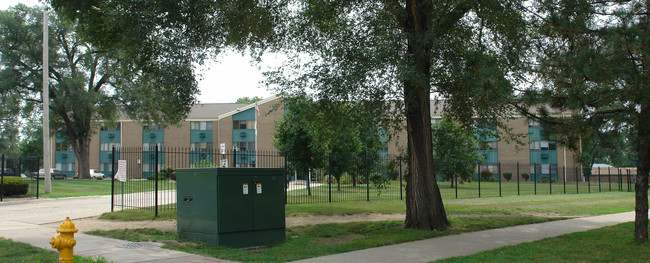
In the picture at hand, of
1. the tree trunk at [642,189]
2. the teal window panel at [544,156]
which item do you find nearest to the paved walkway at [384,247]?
the tree trunk at [642,189]

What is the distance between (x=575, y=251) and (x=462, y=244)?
2.02 m

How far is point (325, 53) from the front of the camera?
12.9 metres

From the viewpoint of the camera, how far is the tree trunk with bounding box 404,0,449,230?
40.8ft

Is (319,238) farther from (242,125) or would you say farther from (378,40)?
(242,125)

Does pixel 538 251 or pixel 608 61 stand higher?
pixel 608 61

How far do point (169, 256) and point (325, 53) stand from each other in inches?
257

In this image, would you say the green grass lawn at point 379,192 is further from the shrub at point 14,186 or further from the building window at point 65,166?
the building window at point 65,166

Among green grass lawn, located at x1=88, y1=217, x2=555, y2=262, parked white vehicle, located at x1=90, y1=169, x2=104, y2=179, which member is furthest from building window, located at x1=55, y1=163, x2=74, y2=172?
green grass lawn, located at x1=88, y1=217, x2=555, y2=262

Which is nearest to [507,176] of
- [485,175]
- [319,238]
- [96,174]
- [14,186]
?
[485,175]

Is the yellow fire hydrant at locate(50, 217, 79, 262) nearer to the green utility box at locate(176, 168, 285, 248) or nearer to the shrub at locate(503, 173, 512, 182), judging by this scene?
the green utility box at locate(176, 168, 285, 248)

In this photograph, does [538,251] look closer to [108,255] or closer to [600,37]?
[600,37]

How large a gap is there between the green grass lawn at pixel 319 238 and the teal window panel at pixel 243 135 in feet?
159

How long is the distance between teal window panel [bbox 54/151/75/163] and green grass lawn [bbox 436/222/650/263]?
2799 inches

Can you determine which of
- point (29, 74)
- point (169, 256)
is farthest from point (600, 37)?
point (29, 74)
